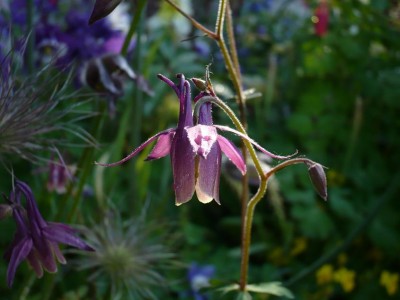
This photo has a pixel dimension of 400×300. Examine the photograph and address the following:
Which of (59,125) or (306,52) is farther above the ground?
(59,125)

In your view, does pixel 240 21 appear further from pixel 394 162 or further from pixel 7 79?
pixel 7 79

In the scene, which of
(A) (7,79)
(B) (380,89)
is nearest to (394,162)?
(B) (380,89)

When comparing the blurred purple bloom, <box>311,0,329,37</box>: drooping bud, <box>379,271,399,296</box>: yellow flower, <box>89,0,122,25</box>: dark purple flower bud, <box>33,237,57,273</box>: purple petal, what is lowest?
<box>379,271,399,296</box>: yellow flower

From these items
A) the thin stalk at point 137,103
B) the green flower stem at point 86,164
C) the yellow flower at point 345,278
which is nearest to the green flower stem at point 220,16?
the green flower stem at point 86,164

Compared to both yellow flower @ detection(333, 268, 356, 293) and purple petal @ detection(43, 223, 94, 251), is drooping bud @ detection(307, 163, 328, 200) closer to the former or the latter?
purple petal @ detection(43, 223, 94, 251)

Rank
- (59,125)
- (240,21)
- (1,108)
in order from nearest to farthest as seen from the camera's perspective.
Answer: (1,108) → (59,125) → (240,21)

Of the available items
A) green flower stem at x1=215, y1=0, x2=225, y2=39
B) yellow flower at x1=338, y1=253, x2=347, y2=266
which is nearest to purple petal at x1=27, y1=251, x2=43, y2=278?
green flower stem at x1=215, y1=0, x2=225, y2=39
